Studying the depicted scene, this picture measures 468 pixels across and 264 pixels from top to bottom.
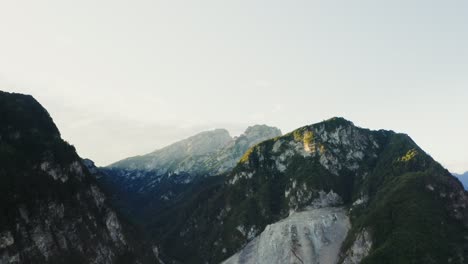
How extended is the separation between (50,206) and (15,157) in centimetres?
2620

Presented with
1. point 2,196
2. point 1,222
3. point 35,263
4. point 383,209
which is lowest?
point 383,209

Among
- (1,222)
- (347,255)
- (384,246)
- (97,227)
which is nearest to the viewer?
(1,222)

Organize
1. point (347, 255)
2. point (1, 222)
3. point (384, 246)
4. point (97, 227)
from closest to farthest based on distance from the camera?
point (1, 222) → point (384, 246) → point (347, 255) → point (97, 227)

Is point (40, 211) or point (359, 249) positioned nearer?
point (40, 211)

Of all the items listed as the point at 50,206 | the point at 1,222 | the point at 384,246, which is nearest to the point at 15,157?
the point at 50,206

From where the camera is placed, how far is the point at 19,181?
165000 mm

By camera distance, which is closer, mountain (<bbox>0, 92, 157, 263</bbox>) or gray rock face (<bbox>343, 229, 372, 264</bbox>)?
mountain (<bbox>0, 92, 157, 263</bbox>)

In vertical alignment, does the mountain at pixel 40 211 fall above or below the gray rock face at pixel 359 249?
above

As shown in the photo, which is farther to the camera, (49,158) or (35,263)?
(49,158)

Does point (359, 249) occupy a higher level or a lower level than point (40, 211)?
lower

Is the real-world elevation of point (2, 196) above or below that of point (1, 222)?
above

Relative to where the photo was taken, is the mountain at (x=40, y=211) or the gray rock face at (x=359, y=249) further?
the gray rock face at (x=359, y=249)

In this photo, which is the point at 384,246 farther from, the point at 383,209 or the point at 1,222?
the point at 1,222

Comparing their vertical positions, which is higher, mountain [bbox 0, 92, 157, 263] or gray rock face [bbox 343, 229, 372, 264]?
mountain [bbox 0, 92, 157, 263]
